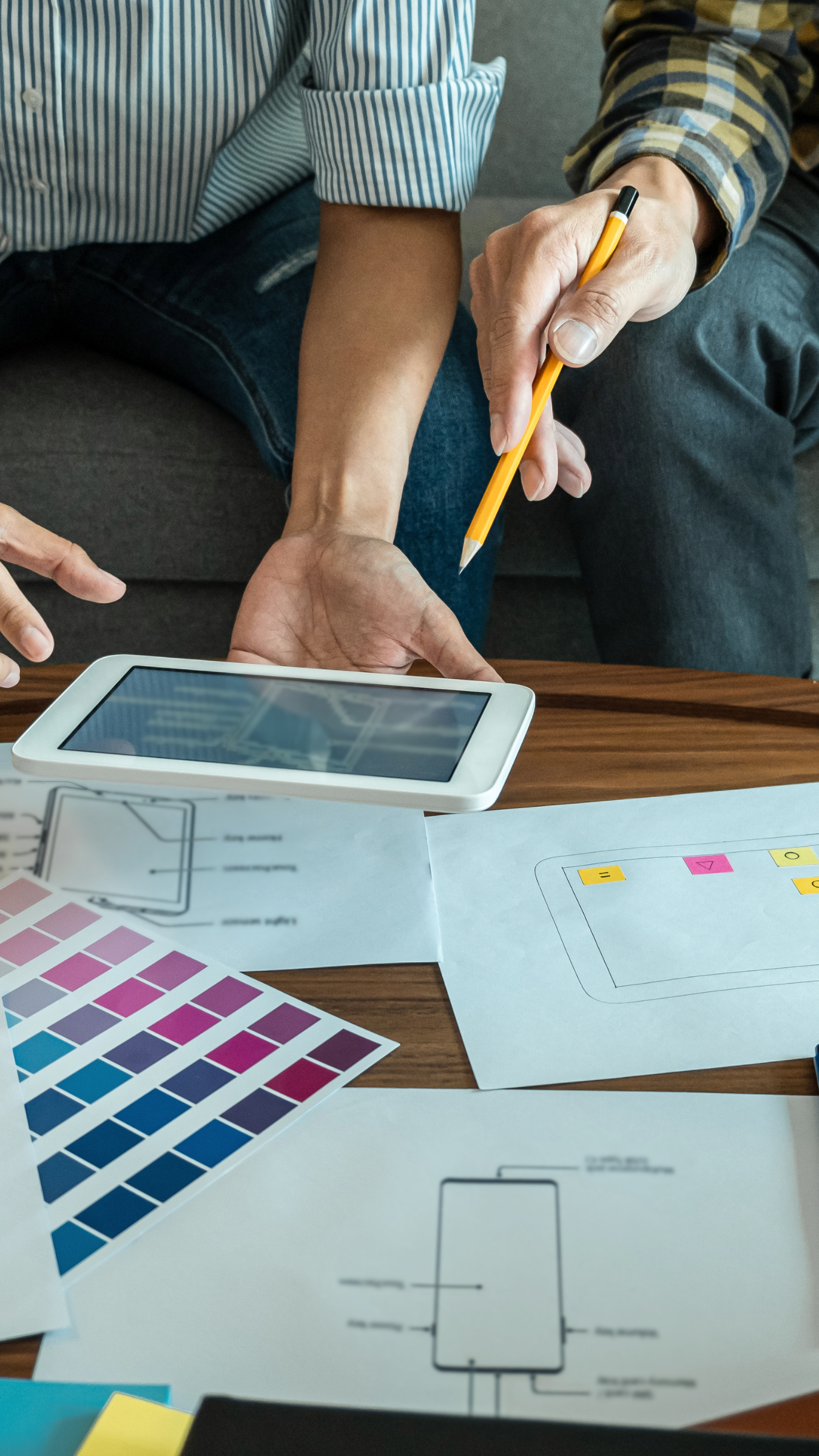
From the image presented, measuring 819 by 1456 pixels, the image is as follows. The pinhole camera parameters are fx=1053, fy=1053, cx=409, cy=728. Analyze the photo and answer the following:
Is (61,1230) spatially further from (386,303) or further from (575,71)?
(575,71)

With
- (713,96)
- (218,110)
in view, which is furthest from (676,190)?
(218,110)

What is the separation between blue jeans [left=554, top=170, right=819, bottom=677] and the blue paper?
69cm

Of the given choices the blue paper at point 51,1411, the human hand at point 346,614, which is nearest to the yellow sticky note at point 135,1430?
Answer: the blue paper at point 51,1411

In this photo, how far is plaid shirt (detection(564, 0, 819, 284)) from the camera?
744mm

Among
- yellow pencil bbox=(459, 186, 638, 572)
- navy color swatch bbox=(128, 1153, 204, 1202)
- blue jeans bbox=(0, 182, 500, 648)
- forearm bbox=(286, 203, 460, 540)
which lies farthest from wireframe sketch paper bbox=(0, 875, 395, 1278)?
blue jeans bbox=(0, 182, 500, 648)

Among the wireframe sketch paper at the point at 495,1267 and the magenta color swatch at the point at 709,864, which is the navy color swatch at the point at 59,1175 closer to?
the wireframe sketch paper at the point at 495,1267

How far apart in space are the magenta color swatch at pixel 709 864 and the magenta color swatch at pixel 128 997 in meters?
0.22

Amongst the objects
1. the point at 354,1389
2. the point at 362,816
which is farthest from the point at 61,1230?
the point at 362,816

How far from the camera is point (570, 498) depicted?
3.31 feet

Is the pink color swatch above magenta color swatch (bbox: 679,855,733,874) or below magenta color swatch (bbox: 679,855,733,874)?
below

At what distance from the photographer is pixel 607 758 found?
1.71 feet

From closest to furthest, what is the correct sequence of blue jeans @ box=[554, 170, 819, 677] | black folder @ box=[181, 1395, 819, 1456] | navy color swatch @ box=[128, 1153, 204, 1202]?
black folder @ box=[181, 1395, 819, 1456] → navy color swatch @ box=[128, 1153, 204, 1202] → blue jeans @ box=[554, 170, 819, 677]

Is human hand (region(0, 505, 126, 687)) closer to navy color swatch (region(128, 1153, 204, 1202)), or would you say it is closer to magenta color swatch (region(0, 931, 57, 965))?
magenta color swatch (region(0, 931, 57, 965))

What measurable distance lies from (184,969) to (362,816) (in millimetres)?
123
